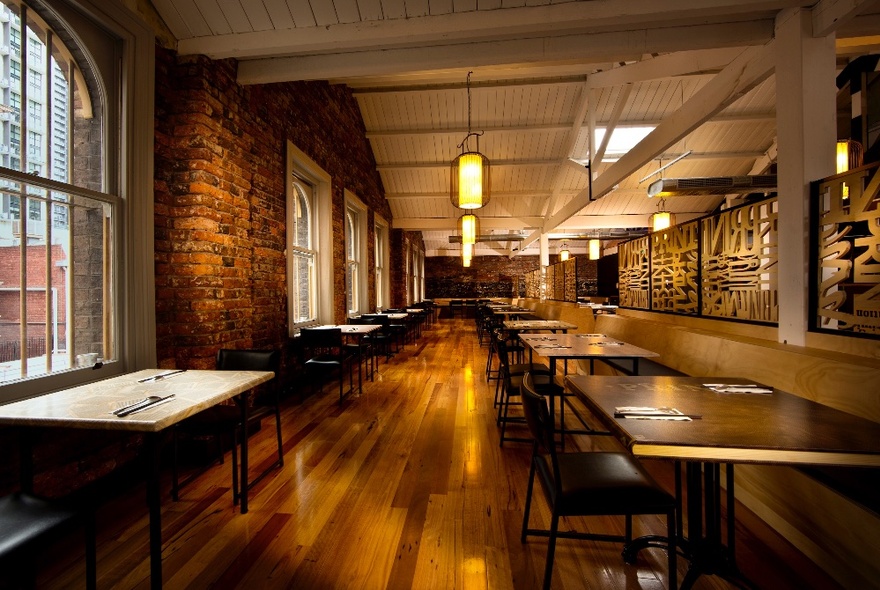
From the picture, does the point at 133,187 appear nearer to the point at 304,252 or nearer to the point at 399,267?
the point at 304,252

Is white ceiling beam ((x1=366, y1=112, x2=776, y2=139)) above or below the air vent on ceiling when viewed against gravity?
above

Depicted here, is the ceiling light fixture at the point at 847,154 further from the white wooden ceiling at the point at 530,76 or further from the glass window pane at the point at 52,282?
the glass window pane at the point at 52,282

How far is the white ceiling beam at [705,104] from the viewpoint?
→ 333 centimetres

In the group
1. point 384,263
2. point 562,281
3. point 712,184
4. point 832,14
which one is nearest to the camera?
point 832,14

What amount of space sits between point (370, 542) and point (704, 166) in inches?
438

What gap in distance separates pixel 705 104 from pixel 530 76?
3.22 meters

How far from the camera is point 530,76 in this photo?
6688 millimetres

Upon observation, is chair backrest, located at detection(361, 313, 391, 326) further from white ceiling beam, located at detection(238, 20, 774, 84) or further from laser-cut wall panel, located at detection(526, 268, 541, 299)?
laser-cut wall panel, located at detection(526, 268, 541, 299)

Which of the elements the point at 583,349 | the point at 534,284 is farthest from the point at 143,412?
the point at 534,284

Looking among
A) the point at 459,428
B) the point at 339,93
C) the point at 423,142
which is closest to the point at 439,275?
the point at 423,142

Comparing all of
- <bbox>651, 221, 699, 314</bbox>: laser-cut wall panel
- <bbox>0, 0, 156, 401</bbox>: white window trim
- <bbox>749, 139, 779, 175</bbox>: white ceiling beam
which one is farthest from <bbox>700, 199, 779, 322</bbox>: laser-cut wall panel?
<bbox>749, 139, 779, 175</bbox>: white ceiling beam

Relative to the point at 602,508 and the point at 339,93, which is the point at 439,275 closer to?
the point at 339,93

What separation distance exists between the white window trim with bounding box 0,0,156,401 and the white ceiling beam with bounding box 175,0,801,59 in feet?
1.54

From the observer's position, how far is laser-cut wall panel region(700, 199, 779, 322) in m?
2.98
